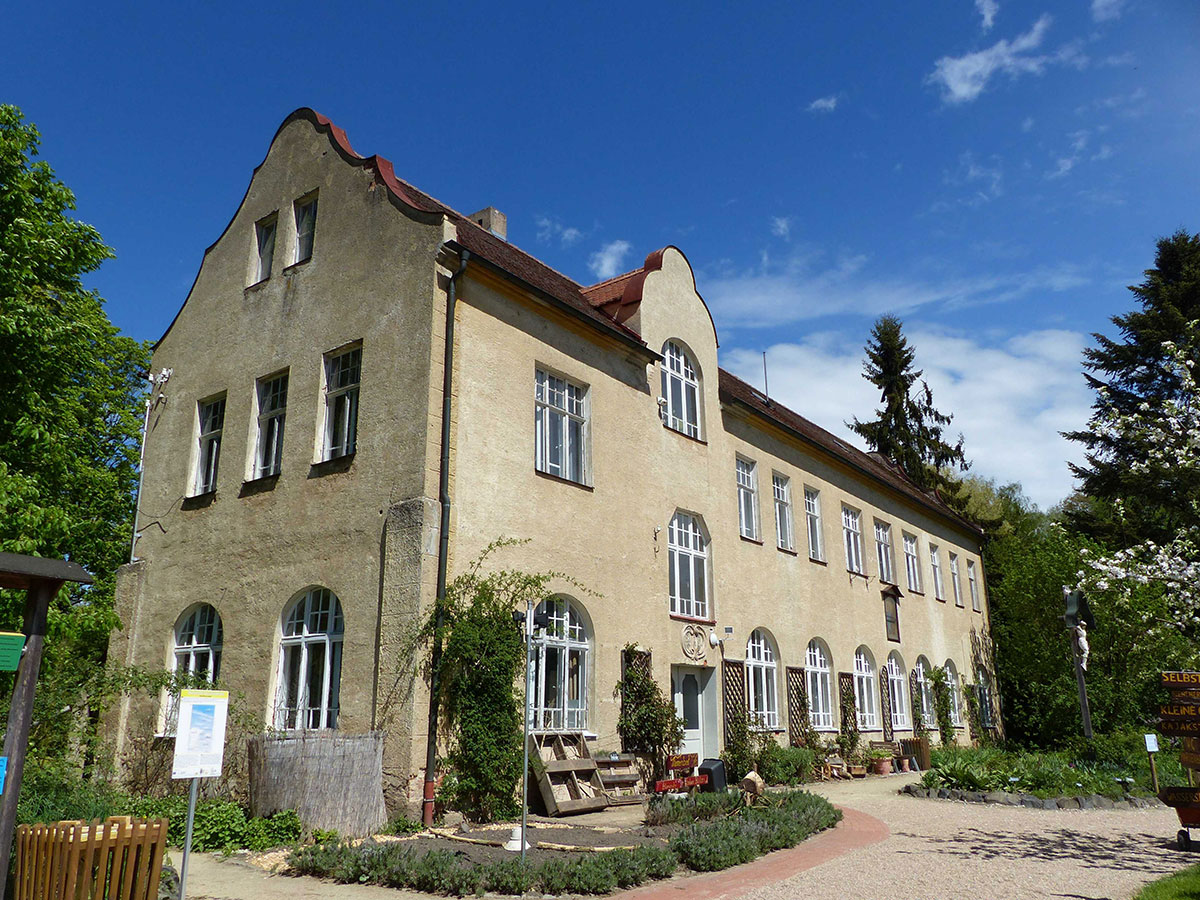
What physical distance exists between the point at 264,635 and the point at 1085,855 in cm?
1116

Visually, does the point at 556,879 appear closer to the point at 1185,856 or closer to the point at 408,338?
the point at 1185,856

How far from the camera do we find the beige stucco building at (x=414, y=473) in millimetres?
12836

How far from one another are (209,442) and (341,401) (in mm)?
3679

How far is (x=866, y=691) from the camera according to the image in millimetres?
23031

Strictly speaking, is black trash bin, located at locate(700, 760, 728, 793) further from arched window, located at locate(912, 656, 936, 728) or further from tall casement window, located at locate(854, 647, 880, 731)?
arched window, located at locate(912, 656, 936, 728)

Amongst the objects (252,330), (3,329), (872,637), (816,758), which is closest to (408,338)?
(252,330)

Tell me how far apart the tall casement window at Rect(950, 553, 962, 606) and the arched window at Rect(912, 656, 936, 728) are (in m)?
4.52

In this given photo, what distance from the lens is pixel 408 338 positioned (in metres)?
13.4

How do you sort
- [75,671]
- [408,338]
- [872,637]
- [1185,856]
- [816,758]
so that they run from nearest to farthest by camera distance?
[1185,856]
[408,338]
[75,671]
[816,758]
[872,637]

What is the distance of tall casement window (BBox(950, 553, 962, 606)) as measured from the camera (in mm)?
30547

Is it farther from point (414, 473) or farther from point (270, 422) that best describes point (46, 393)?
point (414, 473)

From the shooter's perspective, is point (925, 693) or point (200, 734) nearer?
point (200, 734)

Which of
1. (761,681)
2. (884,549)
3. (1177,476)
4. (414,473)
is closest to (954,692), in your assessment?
(884,549)

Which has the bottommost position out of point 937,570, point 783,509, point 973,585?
point 973,585
